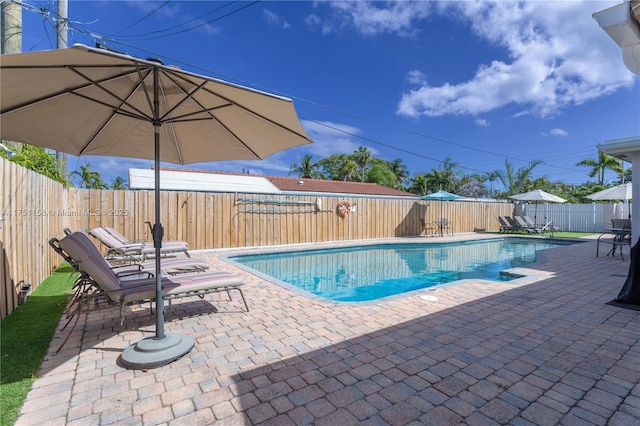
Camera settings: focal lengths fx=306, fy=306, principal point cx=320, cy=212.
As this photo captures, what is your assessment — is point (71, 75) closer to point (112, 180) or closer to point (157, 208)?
point (157, 208)

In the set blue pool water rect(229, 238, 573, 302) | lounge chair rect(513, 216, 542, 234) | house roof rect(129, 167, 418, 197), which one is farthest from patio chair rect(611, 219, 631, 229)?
house roof rect(129, 167, 418, 197)

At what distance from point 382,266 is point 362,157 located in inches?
1203

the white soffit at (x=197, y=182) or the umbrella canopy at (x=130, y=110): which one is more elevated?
A: the white soffit at (x=197, y=182)

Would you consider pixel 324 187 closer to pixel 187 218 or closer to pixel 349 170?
pixel 349 170

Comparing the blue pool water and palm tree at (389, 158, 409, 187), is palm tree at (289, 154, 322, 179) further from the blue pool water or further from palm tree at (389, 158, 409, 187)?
the blue pool water

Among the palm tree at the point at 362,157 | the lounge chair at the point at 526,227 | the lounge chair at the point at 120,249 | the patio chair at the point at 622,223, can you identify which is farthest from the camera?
the palm tree at the point at 362,157

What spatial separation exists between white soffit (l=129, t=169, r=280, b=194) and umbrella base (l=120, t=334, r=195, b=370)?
14.0m

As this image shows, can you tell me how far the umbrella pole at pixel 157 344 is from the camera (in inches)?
105

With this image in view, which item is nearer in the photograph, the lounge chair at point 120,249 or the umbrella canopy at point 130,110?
the umbrella canopy at point 130,110

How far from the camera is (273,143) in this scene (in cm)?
410

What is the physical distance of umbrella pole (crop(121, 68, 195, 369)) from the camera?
2.66 meters

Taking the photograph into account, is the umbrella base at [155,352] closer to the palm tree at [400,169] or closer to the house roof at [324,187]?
the house roof at [324,187]

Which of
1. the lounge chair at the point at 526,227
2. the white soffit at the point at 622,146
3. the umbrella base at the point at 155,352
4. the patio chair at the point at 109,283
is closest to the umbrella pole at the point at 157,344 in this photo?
the umbrella base at the point at 155,352

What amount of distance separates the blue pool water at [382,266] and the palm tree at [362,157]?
25.9m
